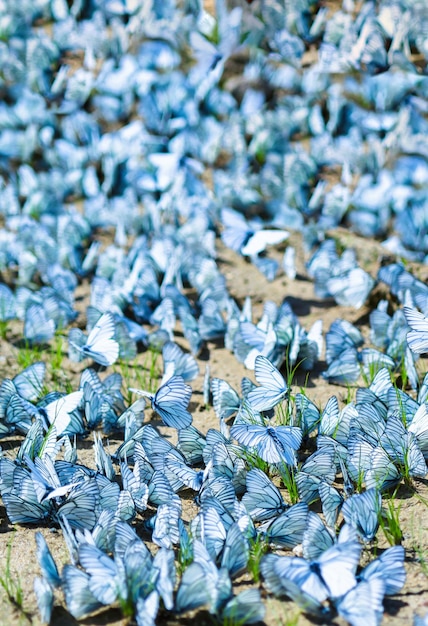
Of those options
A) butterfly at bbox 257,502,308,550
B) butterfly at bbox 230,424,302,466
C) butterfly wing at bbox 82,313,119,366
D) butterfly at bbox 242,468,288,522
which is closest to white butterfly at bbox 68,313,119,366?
butterfly wing at bbox 82,313,119,366

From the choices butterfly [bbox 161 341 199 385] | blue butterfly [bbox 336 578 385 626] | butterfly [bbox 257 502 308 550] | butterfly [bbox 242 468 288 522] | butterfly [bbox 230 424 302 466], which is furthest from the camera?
butterfly [bbox 161 341 199 385]

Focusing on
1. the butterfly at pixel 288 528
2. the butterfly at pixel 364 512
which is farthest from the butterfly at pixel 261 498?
the butterfly at pixel 364 512

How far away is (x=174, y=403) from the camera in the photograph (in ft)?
8.09

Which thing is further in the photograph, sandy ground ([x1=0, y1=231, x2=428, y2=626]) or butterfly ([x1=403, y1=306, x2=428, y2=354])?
butterfly ([x1=403, y1=306, x2=428, y2=354])

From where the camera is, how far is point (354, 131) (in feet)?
13.9

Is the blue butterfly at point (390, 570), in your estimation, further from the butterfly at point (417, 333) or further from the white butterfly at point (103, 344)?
the white butterfly at point (103, 344)

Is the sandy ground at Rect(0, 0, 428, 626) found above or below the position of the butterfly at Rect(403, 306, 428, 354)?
below

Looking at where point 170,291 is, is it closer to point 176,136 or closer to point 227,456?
point 227,456

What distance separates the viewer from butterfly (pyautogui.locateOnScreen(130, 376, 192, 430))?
245cm

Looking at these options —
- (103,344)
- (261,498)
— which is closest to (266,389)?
(261,498)

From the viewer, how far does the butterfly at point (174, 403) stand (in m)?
2.45

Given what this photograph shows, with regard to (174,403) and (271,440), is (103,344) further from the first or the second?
(271,440)

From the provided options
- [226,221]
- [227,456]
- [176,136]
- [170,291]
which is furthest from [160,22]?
[227,456]

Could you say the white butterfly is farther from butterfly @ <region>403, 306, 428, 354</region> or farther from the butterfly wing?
butterfly @ <region>403, 306, 428, 354</region>
